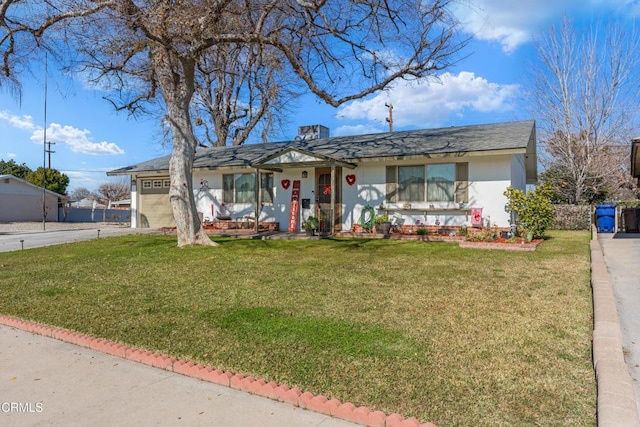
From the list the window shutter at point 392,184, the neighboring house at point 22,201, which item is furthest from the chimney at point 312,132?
the neighboring house at point 22,201

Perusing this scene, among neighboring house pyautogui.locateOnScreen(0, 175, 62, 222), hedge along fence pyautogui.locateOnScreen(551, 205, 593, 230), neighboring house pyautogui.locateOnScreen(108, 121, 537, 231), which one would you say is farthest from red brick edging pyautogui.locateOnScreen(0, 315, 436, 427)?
neighboring house pyautogui.locateOnScreen(0, 175, 62, 222)

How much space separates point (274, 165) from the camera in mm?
15008

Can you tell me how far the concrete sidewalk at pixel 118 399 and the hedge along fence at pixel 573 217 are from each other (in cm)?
1813

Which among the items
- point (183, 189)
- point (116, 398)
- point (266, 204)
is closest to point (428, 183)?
point (266, 204)

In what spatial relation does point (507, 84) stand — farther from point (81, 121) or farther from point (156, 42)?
point (81, 121)

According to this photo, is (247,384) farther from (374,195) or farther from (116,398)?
(374,195)

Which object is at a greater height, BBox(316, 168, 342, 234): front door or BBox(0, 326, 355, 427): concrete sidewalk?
BBox(316, 168, 342, 234): front door

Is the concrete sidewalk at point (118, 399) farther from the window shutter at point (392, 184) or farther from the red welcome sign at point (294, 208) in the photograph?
the red welcome sign at point (294, 208)

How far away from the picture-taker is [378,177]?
1474 centimetres

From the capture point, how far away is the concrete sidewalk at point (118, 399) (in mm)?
2762

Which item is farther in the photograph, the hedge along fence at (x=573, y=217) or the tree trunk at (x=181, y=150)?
the hedge along fence at (x=573, y=217)

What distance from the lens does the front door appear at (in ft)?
50.2

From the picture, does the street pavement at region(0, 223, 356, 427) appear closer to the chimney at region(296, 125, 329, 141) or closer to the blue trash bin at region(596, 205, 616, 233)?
the blue trash bin at region(596, 205, 616, 233)

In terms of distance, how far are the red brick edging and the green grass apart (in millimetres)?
133
